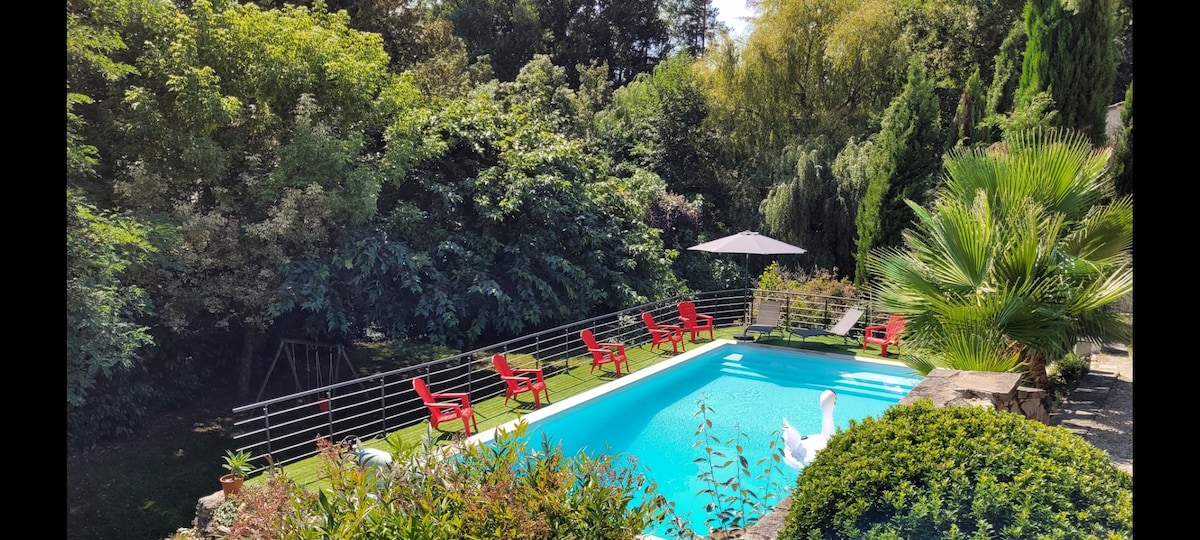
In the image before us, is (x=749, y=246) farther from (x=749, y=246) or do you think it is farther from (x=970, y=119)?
(x=970, y=119)

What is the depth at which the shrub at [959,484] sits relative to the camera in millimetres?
2904

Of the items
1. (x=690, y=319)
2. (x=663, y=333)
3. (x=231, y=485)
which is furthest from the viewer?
(x=690, y=319)

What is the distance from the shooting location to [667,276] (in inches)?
617

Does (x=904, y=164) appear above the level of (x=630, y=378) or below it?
above

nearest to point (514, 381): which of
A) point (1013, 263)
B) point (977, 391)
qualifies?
point (977, 391)

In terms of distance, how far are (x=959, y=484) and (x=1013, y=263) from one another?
328cm

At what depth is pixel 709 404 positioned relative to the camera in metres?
11.1

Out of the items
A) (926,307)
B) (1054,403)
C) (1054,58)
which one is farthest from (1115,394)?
(1054,58)

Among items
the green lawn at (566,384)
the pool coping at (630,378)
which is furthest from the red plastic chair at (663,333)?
the pool coping at (630,378)

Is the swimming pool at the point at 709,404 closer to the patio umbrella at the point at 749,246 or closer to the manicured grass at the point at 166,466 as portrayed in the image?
the manicured grass at the point at 166,466

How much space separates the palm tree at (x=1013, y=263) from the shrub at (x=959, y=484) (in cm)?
225

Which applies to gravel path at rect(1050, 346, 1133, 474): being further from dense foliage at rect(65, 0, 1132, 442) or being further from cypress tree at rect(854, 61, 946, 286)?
cypress tree at rect(854, 61, 946, 286)

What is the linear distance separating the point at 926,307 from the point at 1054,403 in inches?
110

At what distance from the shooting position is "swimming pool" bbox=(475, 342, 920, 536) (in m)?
8.98
